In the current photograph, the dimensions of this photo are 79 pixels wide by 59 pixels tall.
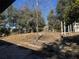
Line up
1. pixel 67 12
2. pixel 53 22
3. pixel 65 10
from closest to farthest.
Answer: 1. pixel 67 12
2. pixel 65 10
3. pixel 53 22

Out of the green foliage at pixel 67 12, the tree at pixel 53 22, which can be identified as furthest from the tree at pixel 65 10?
the tree at pixel 53 22

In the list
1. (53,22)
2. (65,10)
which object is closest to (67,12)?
(65,10)

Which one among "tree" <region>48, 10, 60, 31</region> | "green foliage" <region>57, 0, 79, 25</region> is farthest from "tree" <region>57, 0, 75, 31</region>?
"tree" <region>48, 10, 60, 31</region>

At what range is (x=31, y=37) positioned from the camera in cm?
2678

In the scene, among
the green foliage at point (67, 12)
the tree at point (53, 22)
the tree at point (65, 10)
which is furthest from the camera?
the tree at point (53, 22)

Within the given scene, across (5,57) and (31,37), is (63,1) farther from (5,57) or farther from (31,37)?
(5,57)

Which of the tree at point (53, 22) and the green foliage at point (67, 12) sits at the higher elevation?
the green foliage at point (67, 12)

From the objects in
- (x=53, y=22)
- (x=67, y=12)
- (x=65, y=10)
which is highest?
(x=65, y=10)

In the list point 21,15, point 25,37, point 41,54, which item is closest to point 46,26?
point 21,15

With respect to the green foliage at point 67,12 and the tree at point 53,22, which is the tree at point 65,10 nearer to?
the green foliage at point 67,12

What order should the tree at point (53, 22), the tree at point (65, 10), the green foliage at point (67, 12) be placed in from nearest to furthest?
the green foliage at point (67, 12)
the tree at point (65, 10)
the tree at point (53, 22)

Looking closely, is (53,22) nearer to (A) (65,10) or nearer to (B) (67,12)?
(A) (65,10)

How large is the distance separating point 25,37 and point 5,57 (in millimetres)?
13324

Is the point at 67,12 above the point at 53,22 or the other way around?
above
